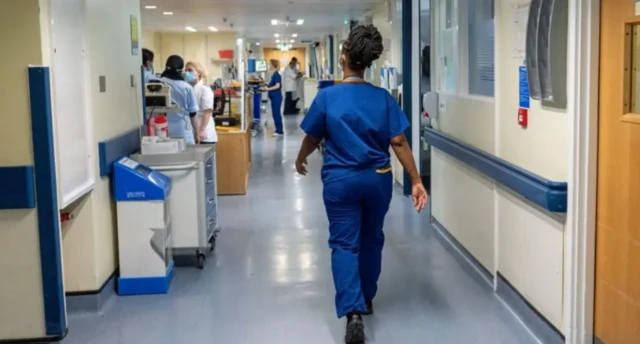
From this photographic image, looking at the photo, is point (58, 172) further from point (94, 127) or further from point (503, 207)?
point (503, 207)

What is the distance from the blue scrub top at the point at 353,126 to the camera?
3680 millimetres

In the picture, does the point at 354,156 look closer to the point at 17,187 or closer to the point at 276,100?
the point at 17,187

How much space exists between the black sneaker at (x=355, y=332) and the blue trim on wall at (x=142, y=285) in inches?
58.0

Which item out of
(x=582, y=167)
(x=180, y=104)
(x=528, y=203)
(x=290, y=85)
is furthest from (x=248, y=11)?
(x=582, y=167)

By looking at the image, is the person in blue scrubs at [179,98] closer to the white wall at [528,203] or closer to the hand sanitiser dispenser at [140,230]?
the hand sanitiser dispenser at [140,230]

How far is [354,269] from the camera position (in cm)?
377

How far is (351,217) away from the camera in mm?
3746

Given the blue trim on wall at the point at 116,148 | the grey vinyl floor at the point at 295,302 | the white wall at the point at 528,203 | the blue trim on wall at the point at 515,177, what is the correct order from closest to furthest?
the blue trim on wall at the point at 515,177
the white wall at the point at 528,203
the grey vinyl floor at the point at 295,302
the blue trim on wall at the point at 116,148

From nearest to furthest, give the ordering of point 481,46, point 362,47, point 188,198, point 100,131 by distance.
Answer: point 362,47 → point 100,131 → point 481,46 → point 188,198

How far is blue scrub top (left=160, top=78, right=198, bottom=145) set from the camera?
6820 mm

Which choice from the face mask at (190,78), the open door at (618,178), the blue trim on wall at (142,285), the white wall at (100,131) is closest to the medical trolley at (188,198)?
the white wall at (100,131)

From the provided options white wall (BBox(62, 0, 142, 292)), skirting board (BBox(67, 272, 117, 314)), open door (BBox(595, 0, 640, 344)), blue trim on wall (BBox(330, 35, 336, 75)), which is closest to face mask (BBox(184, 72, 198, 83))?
white wall (BBox(62, 0, 142, 292))

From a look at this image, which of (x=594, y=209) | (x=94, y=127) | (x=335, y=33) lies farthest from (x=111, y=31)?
(x=335, y=33)

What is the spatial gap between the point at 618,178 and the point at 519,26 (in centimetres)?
117
